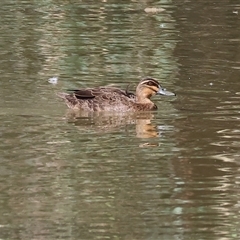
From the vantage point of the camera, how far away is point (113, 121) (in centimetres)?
1217

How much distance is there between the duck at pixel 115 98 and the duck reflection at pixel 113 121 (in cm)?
9

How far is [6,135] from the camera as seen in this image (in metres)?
11.0

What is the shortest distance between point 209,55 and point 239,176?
6.75 m

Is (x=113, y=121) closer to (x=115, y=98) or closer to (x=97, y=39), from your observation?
(x=115, y=98)

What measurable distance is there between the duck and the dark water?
0.16 m

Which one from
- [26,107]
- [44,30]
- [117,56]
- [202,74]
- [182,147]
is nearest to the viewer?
[182,147]

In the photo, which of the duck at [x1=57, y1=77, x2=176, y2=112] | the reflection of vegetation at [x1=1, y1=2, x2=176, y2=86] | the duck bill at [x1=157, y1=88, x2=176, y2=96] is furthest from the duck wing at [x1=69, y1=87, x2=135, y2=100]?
the reflection of vegetation at [x1=1, y1=2, x2=176, y2=86]

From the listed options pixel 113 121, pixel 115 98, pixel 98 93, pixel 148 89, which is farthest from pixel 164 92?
pixel 113 121

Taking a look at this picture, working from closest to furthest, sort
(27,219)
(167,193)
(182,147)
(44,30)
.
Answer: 1. (27,219)
2. (167,193)
3. (182,147)
4. (44,30)

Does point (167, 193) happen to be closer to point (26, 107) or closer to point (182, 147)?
point (182, 147)

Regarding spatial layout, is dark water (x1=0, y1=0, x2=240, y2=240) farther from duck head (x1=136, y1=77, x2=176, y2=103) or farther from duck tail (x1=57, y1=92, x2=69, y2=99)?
duck head (x1=136, y1=77, x2=176, y2=103)

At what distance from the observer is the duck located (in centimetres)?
1262

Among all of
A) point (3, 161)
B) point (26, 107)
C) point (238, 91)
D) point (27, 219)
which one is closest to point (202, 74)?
point (238, 91)

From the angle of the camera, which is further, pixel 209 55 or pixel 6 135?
pixel 209 55
